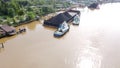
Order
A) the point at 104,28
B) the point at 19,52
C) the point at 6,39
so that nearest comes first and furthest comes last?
the point at 19,52
the point at 6,39
the point at 104,28

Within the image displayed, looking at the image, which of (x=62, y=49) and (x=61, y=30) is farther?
(x=61, y=30)

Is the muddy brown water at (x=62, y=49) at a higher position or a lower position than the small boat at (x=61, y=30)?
lower

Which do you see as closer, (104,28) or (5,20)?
(5,20)

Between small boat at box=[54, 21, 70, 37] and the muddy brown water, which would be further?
small boat at box=[54, 21, 70, 37]

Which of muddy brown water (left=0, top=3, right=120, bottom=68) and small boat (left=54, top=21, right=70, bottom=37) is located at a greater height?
small boat (left=54, top=21, right=70, bottom=37)

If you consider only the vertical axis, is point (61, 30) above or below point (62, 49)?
above

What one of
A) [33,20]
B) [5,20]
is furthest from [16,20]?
[33,20]

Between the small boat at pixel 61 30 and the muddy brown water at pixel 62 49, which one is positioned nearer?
the muddy brown water at pixel 62 49

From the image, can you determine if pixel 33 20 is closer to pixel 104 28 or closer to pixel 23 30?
pixel 23 30
